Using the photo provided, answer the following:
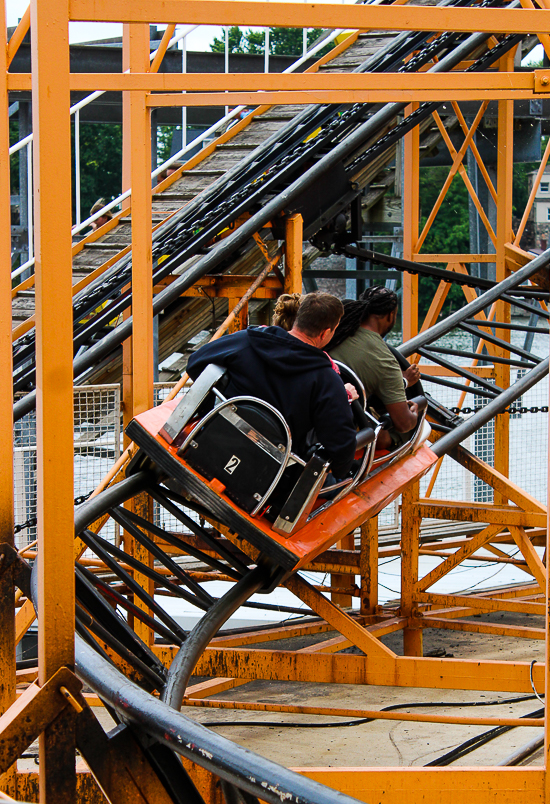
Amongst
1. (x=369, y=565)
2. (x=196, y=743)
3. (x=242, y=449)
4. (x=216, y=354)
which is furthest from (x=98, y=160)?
(x=196, y=743)

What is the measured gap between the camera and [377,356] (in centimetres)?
522

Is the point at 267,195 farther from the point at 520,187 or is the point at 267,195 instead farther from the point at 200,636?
the point at 520,187

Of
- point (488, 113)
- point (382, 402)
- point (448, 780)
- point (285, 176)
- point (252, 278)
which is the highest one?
point (488, 113)

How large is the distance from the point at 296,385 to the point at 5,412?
1.30 metres

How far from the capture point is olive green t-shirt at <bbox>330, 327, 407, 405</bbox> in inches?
205

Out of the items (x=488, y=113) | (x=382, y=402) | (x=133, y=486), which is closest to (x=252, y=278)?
(x=382, y=402)

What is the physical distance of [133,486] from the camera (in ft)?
14.5

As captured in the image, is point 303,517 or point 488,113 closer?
point 303,517

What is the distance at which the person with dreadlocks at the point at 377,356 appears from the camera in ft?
17.1

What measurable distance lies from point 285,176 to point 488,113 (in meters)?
5.46

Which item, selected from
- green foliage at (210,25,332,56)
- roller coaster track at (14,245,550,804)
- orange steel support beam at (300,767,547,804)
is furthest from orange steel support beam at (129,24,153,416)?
green foliage at (210,25,332,56)

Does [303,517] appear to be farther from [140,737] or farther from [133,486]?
[140,737]

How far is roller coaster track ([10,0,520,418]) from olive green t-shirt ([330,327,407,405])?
4.75 ft

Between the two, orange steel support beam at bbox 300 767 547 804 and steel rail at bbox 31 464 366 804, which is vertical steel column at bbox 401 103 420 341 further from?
steel rail at bbox 31 464 366 804
